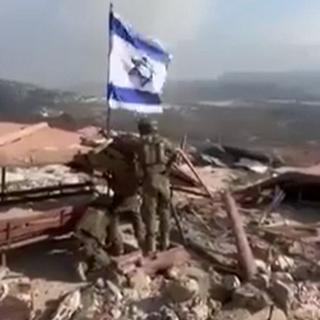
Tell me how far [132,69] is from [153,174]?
5.74 ft

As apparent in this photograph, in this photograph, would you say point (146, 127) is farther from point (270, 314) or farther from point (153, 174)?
point (270, 314)

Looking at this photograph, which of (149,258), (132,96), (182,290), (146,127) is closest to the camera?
(182,290)

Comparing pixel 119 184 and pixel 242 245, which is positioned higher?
pixel 119 184

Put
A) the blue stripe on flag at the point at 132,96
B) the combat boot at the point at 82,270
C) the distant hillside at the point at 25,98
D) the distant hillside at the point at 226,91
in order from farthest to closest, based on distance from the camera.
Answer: the distant hillside at the point at 226,91 < the distant hillside at the point at 25,98 < the blue stripe on flag at the point at 132,96 < the combat boot at the point at 82,270

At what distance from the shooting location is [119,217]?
9828 mm

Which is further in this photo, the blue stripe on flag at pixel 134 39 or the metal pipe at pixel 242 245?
A: the blue stripe on flag at pixel 134 39

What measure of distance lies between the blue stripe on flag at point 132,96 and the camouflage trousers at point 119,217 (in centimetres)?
151

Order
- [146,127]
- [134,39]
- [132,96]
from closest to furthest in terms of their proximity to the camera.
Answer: [146,127] < [134,39] < [132,96]

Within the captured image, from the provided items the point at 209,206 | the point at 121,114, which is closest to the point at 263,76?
the point at 121,114

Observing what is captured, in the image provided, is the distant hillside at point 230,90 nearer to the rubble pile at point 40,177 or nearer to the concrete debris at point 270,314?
the rubble pile at point 40,177

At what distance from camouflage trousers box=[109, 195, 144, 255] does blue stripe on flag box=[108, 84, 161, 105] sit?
4.94ft

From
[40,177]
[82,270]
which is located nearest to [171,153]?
[82,270]

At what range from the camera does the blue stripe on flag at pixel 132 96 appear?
10.8 metres

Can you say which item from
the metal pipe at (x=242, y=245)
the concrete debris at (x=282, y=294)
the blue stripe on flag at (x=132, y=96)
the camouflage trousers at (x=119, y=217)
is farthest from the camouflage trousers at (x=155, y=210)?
the concrete debris at (x=282, y=294)
